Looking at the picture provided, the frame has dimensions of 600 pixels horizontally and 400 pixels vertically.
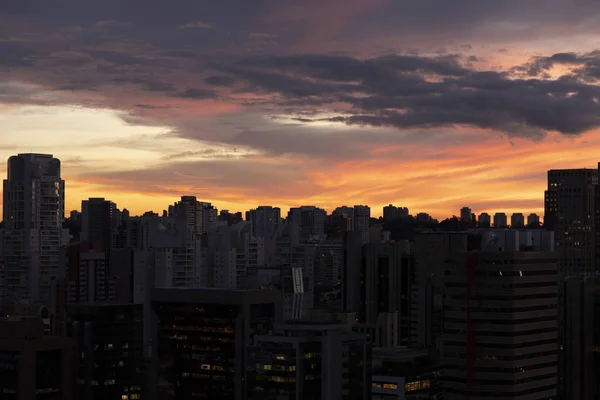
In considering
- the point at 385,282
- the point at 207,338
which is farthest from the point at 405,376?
the point at 385,282

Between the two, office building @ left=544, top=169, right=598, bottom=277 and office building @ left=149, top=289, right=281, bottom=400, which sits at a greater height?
office building @ left=544, top=169, right=598, bottom=277

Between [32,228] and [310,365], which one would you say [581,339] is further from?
[32,228]

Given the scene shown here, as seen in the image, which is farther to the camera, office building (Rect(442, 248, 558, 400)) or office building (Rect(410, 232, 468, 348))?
office building (Rect(410, 232, 468, 348))

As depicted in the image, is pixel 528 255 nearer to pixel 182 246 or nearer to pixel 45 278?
pixel 182 246

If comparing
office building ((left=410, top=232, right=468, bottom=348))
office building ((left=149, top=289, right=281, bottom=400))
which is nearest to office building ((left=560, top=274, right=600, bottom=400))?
office building ((left=410, top=232, right=468, bottom=348))

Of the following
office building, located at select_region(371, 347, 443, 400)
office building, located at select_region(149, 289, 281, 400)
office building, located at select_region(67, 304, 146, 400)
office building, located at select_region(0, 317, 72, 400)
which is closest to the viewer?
office building, located at select_region(371, 347, 443, 400)

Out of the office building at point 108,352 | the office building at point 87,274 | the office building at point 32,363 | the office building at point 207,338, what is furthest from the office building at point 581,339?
the office building at point 87,274

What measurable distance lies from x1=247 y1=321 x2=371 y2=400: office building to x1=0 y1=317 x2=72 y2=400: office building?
698 inches

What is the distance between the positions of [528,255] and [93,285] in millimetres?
67627

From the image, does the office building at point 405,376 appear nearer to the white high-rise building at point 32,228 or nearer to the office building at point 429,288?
the office building at point 429,288

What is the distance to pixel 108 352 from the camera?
265ft

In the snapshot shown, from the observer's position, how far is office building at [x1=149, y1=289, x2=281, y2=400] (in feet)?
273

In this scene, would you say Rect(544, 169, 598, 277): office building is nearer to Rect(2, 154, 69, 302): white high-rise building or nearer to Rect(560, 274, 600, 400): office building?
Rect(560, 274, 600, 400): office building

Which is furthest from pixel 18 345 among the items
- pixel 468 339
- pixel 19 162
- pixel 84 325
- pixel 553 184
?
pixel 553 184
